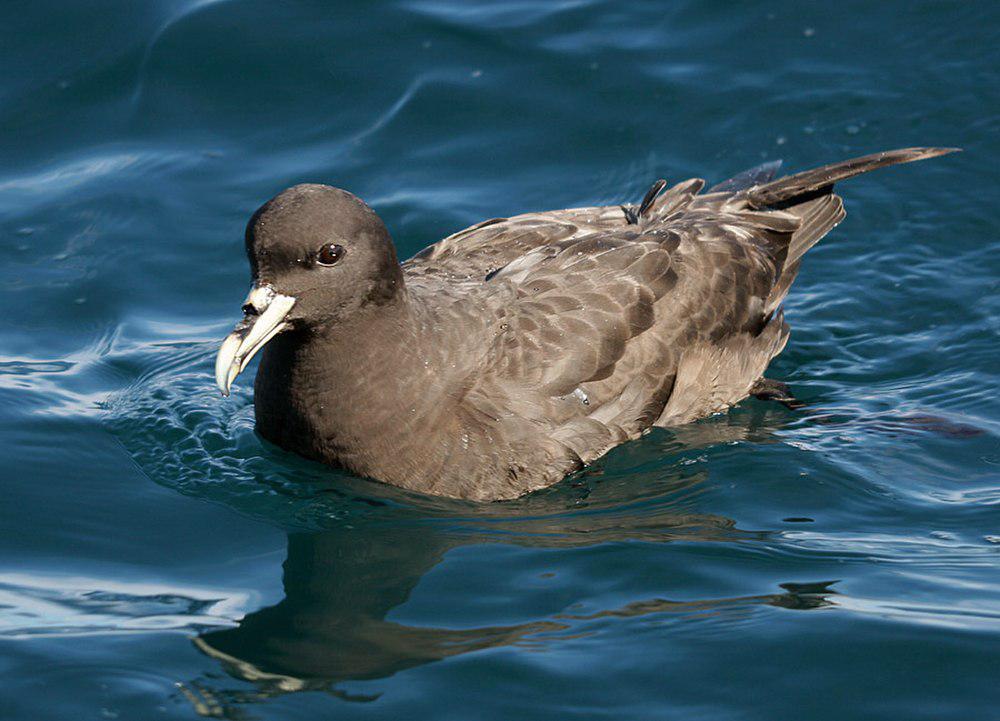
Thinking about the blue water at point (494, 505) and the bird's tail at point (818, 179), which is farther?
the bird's tail at point (818, 179)

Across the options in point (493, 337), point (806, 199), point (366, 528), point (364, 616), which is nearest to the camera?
point (364, 616)

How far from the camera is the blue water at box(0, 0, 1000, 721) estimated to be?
5289mm

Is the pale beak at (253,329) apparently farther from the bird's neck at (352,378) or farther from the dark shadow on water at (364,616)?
the dark shadow on water at (364,616)

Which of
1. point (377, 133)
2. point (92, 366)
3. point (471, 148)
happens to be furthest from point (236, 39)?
point (92, 366)

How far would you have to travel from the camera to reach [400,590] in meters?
5.88

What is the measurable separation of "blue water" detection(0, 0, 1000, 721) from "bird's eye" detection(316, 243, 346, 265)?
1.09m

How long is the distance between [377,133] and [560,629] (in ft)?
17.7

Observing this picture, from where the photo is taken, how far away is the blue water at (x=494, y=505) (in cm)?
529

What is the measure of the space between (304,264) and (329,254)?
126 millimetres

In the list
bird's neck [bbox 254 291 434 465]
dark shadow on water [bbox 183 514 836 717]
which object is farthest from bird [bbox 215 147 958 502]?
dark shadow on water [bbox 183 514 836 717]

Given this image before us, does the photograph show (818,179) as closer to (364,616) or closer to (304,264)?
(304,264)

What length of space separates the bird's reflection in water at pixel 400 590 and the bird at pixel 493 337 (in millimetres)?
235

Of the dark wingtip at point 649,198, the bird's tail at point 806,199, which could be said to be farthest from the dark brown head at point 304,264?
the bird's tail at point 806,199

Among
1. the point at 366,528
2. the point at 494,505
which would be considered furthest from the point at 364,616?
the point at 494,505
